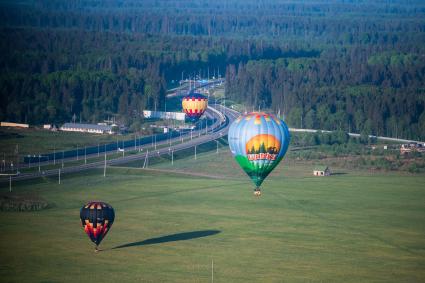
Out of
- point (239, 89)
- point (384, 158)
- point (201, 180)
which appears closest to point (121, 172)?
point (201, 180)

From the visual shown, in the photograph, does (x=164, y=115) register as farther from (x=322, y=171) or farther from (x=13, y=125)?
(x=322, y=171)

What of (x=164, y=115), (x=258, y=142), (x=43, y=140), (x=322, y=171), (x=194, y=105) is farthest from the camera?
(x=164, y=115)

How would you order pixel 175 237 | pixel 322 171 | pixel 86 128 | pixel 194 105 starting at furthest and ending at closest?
pixel 86 128 < pixel 194 105 < pixel 322 171 < pixel 175 237

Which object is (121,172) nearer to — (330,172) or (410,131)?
(330,172)

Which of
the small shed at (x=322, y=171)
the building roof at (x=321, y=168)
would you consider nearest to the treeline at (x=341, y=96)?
the building roof at (x=321, y=168)

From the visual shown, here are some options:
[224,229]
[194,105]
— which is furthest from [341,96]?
[224,229]
